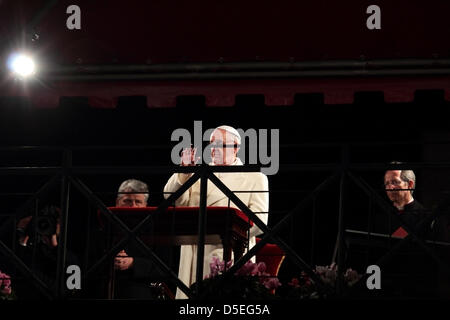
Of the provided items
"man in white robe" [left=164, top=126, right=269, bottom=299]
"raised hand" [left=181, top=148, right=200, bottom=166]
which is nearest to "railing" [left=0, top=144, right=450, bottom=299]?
"raised hand" [left=181, top=148, right=200, bottom=166]

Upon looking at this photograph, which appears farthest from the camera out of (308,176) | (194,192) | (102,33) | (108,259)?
(308,176)

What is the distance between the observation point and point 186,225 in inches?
348

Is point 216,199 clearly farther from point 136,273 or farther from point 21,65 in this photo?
point 21,65

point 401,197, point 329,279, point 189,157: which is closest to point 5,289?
point 189,157

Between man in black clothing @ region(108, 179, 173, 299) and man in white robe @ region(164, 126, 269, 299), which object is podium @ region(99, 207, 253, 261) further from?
man in white robe @ region(164, 126, 269, 299)

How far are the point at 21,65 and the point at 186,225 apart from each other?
2178 millimetres

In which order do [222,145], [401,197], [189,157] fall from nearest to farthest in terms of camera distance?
[222,145] → [189,157] → [401,197]

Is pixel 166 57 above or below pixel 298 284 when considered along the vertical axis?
above

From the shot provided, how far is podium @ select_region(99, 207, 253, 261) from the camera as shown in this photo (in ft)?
28.7

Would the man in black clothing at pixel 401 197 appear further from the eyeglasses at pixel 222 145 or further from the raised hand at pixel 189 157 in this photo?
the raised hand at pixel 189 157

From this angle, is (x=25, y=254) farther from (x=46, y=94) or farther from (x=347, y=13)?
(x=347, y=13)

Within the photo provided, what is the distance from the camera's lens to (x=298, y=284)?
9234mm
